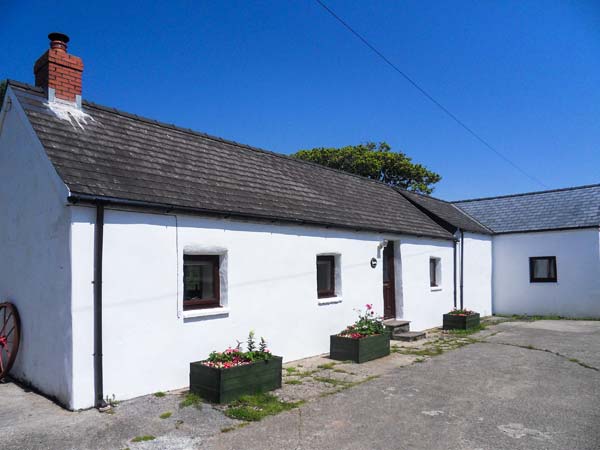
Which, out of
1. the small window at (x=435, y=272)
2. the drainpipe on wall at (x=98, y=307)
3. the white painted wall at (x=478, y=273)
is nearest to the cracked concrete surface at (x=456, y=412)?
the drainpipe on wall at (x=98, y=307)

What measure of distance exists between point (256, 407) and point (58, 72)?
6.86 meters

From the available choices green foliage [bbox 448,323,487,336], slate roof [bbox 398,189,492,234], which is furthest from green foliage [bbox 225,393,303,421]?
slate roof [bbox 398,189,492,234]

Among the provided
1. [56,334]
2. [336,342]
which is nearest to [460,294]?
[336,342]

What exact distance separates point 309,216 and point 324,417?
5296 mm

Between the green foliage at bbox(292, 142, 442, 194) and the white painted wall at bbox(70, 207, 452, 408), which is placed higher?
the green foliage at bbox(292, 142, 442, 194)

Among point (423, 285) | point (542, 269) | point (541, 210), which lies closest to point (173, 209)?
point (423, 285)

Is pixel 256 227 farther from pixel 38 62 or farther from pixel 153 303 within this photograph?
pixel 38 62

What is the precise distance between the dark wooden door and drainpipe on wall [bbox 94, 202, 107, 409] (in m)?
9.12

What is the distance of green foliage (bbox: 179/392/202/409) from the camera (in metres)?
6.58

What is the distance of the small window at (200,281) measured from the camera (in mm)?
8172

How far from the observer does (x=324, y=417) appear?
617cm

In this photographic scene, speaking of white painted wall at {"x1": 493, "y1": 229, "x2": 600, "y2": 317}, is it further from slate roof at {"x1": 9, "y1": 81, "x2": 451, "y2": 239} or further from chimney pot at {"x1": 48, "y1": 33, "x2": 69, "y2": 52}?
chimney pot at {"x1": 48, "y1": 33, "x2": 69, "y2": 52}

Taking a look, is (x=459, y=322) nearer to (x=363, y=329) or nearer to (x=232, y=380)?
(x=363, y=329)

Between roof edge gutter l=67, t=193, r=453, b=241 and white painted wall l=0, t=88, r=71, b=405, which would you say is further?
white painted wall l=0, t=88, r=71, b=405
